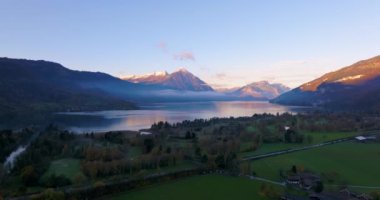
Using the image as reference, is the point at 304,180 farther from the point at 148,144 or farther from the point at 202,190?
the point at 148,144

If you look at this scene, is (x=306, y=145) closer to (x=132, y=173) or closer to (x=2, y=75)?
(x=132, y=173)

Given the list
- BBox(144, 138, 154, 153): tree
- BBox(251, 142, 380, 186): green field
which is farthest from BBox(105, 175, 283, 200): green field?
BBox(144, 138, 154, 153): tree

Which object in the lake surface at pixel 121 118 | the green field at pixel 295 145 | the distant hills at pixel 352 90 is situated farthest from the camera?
the distant hills at pixel 352 90

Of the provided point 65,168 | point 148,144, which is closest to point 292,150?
point 148,144

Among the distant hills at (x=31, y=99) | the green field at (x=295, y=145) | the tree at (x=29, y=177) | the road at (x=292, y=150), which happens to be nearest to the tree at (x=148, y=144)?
the road at (x=292, y=150)

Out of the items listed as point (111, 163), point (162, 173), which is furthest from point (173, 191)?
point (111, 163)

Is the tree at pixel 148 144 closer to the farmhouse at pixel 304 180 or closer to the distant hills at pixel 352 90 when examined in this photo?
the farmhouse at pixel 304 180
